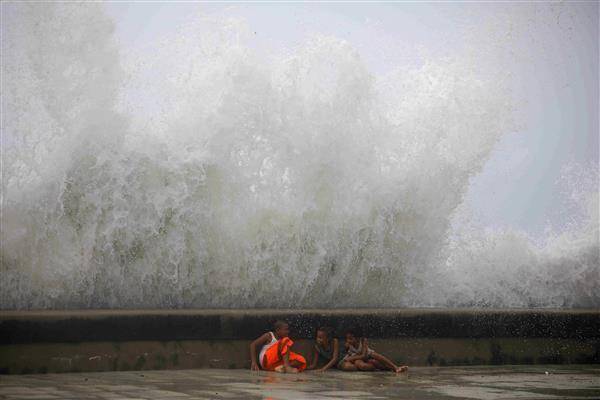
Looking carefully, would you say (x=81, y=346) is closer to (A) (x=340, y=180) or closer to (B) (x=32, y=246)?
(B) (x=32, y=246)

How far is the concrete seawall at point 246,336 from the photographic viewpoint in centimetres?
768

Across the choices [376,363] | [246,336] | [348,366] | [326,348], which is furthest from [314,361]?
[246,336]

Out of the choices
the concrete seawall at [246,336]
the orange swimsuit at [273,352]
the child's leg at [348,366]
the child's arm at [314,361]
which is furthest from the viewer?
the child's arm at [314,361]

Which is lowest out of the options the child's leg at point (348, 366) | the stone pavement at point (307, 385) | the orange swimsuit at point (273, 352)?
the stone pavement at point (307, 385)

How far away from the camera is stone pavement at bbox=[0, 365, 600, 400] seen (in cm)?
634

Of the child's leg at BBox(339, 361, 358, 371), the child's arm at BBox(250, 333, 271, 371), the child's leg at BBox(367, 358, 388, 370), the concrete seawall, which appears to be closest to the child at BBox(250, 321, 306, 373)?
A: the child's arm at BBox(250, 333, 271, 371)

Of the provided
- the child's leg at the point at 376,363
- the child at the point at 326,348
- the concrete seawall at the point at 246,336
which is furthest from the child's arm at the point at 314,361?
the child's leg at the point at 376,363

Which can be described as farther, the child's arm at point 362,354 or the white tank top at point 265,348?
the child's arm at point 362,354

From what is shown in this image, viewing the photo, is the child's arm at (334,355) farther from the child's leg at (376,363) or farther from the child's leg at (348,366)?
the child's leg at (376,363)

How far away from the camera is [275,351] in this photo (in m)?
8.34

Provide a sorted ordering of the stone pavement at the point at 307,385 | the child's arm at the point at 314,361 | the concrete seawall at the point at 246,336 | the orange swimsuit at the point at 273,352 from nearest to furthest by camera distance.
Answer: the stone pavement at the point at 307,385
the concrete seawall at the point at 246,336
the orange swimsuit at the point at 273,352
the child's arm at the point at 314,361

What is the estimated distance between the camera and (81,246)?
9586mm

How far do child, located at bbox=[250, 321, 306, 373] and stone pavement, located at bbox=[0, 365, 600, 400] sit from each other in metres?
0.23

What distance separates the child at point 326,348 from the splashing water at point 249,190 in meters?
1.88
